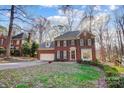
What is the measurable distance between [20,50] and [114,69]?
2106mm

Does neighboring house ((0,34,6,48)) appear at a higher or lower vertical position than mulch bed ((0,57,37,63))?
higher

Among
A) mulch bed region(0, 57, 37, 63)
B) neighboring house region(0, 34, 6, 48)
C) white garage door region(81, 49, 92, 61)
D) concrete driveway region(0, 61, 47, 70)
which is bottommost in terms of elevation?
concrete driveway region(0, 61, 47, 70)

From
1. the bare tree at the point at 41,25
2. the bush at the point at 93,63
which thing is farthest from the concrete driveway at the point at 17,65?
the bush at the point at 93,63

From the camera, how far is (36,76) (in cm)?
469

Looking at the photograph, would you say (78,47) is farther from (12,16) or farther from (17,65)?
(12,16)

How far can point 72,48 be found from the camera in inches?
205

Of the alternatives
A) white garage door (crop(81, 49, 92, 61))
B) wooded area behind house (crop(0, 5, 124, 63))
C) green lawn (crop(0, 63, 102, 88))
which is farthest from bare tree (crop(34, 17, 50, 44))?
white garage door (crop(81, 49, 92, 61))

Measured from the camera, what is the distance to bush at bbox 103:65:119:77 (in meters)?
4.77

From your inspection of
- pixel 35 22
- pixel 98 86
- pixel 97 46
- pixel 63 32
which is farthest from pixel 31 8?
pixel 98 86

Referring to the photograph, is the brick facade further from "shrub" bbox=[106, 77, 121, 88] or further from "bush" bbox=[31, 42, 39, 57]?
"shrub" bbox=[106, 77, 121, 88]

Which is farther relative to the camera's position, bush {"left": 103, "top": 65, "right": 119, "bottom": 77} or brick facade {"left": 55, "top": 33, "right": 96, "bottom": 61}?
brick facade {"left": 55, "top": 33, "right": 96, "bottom": 61}

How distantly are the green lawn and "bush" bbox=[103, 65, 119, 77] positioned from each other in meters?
0.15

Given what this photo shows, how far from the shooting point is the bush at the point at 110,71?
477 cm

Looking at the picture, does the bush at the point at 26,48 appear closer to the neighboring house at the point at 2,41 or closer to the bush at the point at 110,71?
the neighboring house at the point at 2,41
